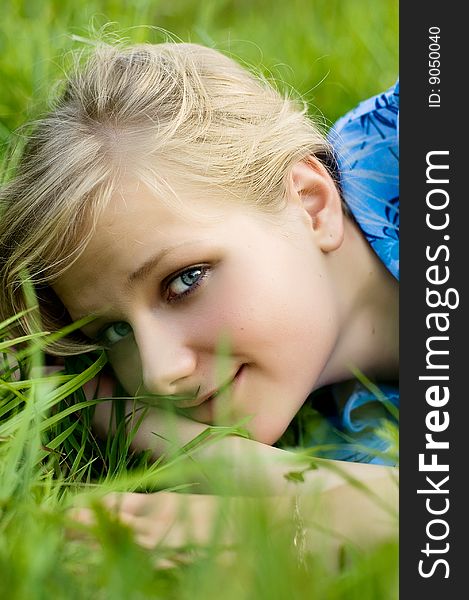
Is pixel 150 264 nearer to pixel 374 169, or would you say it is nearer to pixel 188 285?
pixel 188 285

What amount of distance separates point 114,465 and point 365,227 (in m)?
0.68

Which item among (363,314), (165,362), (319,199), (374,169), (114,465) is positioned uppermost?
(374,169)

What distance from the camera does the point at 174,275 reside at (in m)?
1.44

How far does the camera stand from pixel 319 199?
165 centimetres

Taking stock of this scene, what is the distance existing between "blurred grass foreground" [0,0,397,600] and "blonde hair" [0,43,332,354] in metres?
0.13

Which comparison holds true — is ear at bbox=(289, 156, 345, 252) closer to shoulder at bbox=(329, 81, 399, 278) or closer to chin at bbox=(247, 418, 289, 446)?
shoulder at bbox=(329, 81, 399, 278)

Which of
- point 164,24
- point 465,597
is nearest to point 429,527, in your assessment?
point 465,597

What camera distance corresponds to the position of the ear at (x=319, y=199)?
1.60 meters

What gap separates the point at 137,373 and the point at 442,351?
533mm

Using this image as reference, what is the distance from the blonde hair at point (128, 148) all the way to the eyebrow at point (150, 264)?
87 millimetres

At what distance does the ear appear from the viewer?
160cm

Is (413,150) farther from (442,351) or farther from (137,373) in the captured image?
(137,373)

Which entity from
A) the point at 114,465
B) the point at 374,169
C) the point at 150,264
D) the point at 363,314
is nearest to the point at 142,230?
the point at 150,264

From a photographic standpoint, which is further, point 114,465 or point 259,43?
point 259,43
